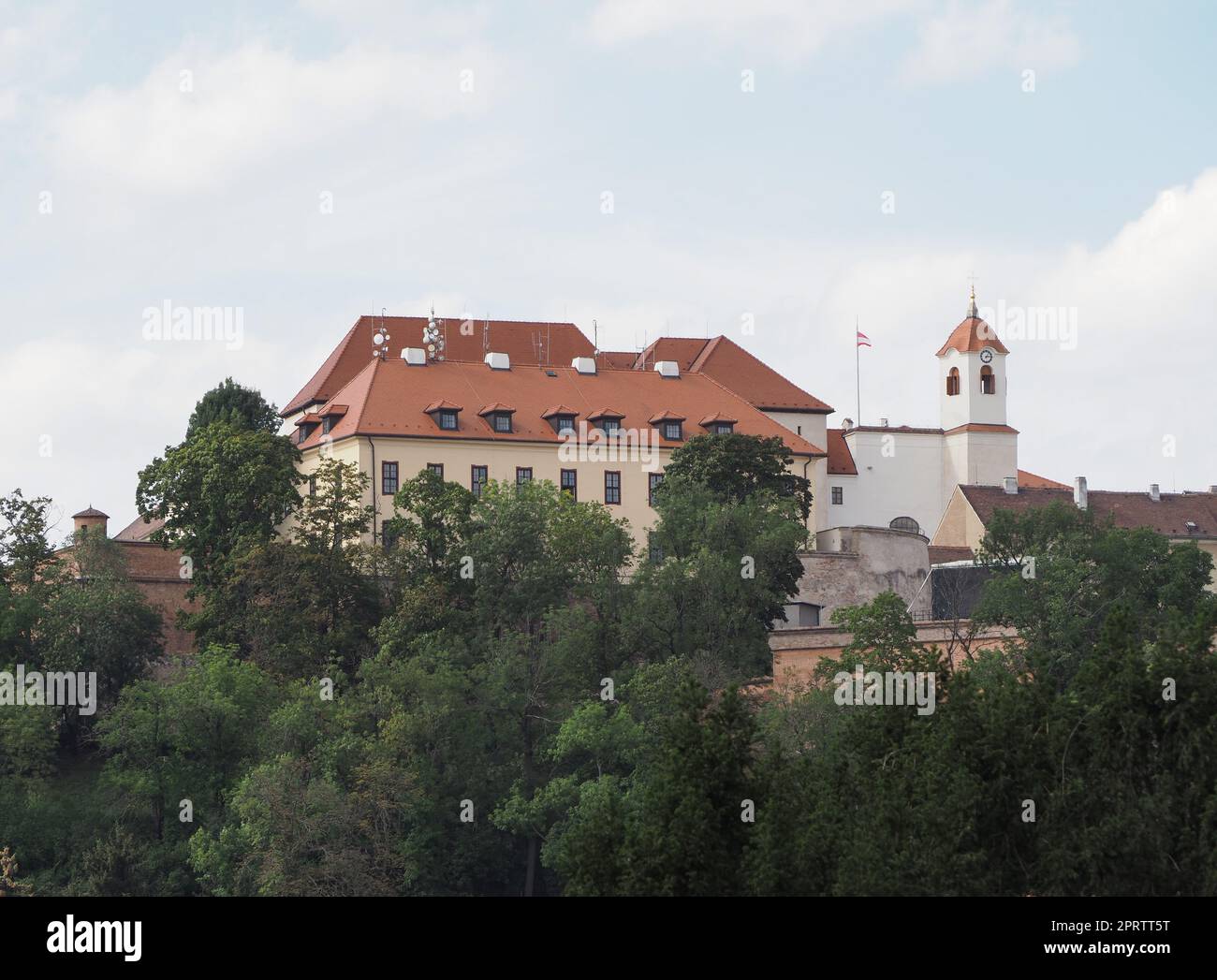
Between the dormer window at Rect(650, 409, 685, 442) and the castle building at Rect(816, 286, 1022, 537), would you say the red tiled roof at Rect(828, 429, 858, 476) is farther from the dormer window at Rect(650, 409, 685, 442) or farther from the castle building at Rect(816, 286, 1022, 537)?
the dormer window at Rect(650, 409, 685, 442)

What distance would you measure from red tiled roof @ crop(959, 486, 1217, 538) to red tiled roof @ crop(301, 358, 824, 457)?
6107 millimetres

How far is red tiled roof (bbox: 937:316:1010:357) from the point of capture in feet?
269

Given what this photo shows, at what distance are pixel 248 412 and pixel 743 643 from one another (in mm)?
21988

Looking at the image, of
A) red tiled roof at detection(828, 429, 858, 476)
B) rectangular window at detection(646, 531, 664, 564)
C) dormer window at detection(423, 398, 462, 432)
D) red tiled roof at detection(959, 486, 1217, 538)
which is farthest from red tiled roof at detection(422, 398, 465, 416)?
red tiled roof at detection(959, 486, 1217, 538)

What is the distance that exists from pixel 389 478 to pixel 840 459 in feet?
55.5

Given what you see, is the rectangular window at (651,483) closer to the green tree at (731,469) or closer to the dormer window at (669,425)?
the green tree at (731,469)

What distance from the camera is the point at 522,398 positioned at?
234ft

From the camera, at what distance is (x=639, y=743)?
52.8 metres

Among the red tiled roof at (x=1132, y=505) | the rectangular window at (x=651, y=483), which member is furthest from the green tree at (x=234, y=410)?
the red tiled roof at (x=1132, y=505)

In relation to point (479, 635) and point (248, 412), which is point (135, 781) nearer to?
point (479, 635)

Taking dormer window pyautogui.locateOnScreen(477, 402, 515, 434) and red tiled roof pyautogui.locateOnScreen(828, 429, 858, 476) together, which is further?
red tiled roof pyautogui.locateOnScreen(828, 429, 858, 476)

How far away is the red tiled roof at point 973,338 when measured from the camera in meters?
82.0

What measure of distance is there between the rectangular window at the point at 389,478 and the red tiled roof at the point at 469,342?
853 cm

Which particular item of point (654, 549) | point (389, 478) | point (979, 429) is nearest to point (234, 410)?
point (389, 478)
